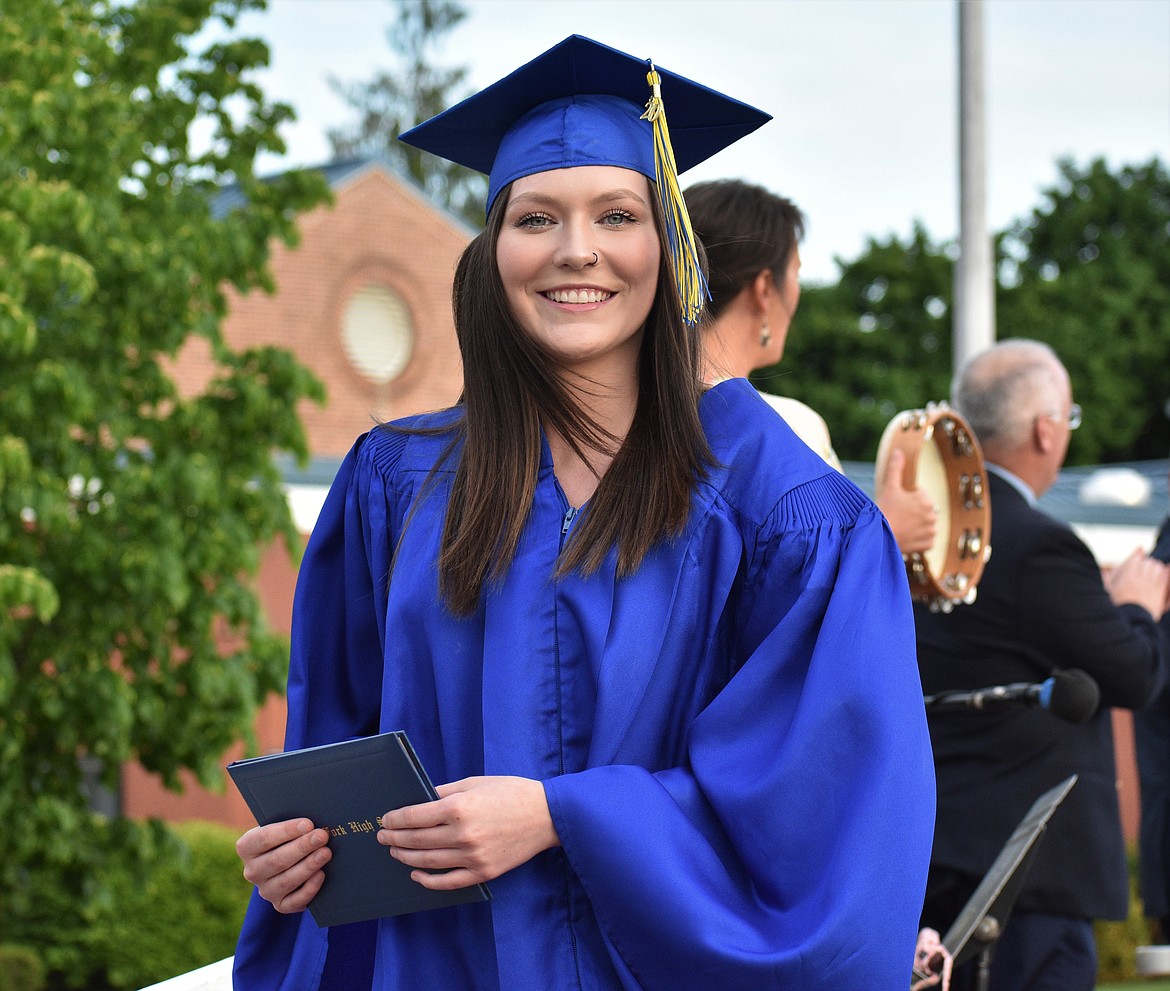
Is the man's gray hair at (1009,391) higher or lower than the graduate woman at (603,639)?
higher

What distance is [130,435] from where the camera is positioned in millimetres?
6148

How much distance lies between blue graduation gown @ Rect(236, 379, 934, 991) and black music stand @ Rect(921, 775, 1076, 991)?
4.50ft

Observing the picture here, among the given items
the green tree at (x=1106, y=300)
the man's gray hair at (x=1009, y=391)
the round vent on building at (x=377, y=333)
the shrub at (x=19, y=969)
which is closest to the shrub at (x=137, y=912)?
the shrub at (x=19, y=969)

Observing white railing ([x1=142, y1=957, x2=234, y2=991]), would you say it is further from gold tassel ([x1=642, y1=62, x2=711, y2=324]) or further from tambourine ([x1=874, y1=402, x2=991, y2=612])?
tambourine ([x1=874, y1=402, x2=991, y2=612])

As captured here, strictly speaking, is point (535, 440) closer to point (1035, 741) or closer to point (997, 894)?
point (997, 894)

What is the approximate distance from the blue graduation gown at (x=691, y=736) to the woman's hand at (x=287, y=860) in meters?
0.12

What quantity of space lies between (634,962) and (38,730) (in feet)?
16.3

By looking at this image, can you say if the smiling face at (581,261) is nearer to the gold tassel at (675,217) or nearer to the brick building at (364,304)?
the gold tassel at (675,217)

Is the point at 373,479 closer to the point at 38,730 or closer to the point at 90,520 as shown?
the point at 90,520

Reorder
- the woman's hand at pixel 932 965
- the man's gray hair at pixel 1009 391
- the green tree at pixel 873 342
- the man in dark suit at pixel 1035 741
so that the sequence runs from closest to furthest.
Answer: the woman's hand at pixel 932 965, the man in dark suit at pixel 1035 741, the man's gray hair at pixel 1009 391, the green tree at pixel 873 342

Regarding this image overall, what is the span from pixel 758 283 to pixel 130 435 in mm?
3557

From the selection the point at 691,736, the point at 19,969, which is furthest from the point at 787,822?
the point at 19,969

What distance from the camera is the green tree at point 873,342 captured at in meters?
32.9

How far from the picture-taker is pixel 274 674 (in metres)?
6.23
